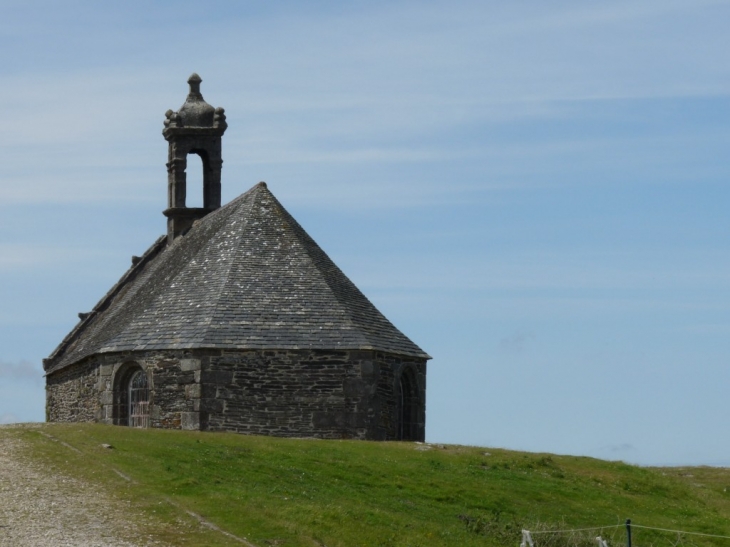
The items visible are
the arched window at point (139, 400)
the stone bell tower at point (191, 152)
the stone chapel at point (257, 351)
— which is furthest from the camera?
the stone bell tower at point (191, 152)

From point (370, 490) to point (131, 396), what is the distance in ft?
41.3

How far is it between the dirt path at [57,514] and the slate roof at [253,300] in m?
11.6

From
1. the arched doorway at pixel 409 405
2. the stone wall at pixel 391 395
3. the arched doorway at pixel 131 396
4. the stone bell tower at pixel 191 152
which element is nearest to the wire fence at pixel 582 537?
the stone wall at pixel 391 395

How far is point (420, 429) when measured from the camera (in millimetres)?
43188

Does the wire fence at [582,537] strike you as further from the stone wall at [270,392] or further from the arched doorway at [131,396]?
the arched doorway at [131,396]

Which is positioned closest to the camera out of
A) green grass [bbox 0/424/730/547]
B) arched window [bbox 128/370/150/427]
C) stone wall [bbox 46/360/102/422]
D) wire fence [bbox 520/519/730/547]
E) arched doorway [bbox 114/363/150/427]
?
green grass [bbox 0/424/730/547]

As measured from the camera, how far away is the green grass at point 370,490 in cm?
2731

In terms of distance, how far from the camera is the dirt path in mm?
24578

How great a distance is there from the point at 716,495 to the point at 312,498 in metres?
14.1

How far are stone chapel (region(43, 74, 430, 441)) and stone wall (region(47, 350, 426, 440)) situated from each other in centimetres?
3

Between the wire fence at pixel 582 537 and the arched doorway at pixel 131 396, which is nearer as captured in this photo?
the wire fence at pixel 582 537

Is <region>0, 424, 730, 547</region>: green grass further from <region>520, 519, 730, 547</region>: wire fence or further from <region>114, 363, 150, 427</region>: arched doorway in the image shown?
<region>114, 363, 150, 427</region>: arched doorway

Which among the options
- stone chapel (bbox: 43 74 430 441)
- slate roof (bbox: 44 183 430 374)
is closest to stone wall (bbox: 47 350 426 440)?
stone chapel (bbox: 43 74 430 441)

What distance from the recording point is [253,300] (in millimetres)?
41688
